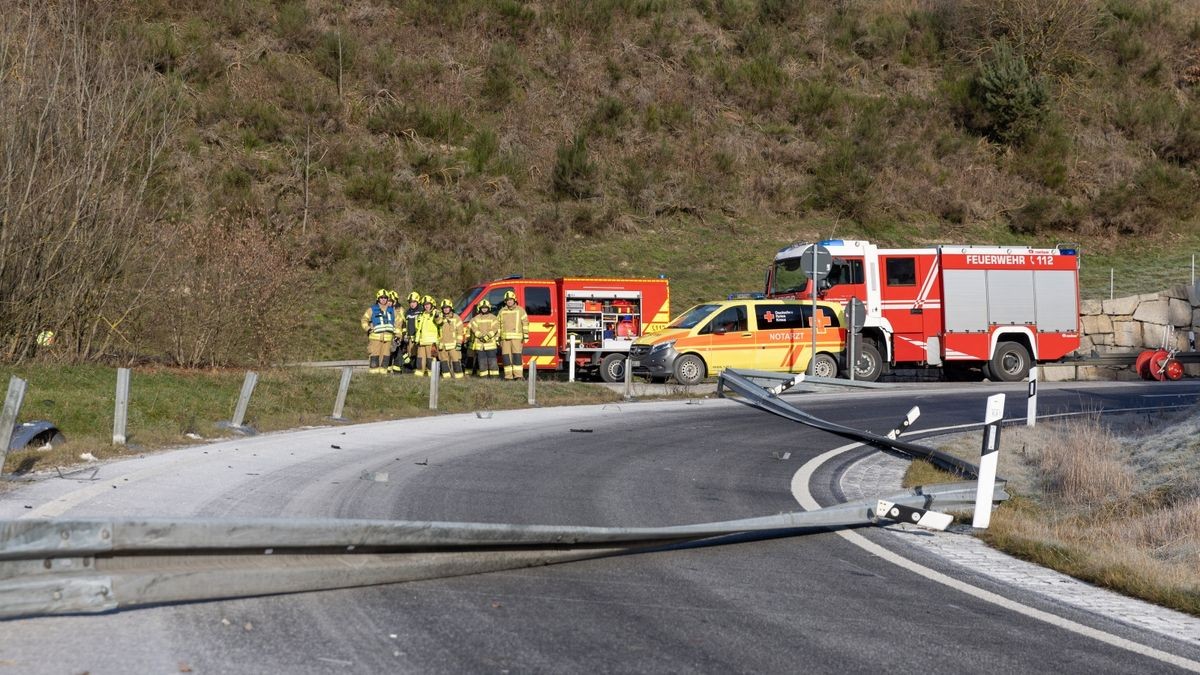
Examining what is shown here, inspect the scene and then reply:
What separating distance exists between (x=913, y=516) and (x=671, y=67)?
143 feet

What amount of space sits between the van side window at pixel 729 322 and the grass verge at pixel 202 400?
10.0ft

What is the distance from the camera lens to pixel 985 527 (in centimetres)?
813

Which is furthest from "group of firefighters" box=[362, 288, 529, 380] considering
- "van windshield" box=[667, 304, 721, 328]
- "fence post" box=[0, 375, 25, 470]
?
"fence post" box=[0, 375, 25, 470]

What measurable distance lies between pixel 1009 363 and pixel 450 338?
13.2m

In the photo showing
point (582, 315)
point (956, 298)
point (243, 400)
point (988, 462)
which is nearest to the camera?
point (988, 462)

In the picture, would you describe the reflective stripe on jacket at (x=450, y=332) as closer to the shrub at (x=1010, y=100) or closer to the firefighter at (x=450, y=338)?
the firefighter at (x=450, y=338)

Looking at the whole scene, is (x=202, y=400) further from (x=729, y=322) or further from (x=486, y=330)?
Result: (x=729, y=322)

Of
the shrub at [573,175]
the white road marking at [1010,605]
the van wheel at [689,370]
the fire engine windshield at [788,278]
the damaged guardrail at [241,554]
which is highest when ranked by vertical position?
the shrub at [573,175]

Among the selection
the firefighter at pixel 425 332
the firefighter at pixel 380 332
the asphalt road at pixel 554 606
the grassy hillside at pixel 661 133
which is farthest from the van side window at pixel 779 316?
the asphalt road at pixel 554 606

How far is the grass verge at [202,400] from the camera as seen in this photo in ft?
41.3

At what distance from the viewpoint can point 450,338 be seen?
24344mm

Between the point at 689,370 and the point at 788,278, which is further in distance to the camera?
the point at 788,278

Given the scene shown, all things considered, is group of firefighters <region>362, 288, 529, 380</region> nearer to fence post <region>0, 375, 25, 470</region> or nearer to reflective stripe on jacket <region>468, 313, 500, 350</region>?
reflective stripe on jacket <region>468, 313, 500, 350</region>

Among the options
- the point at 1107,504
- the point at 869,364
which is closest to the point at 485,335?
the point at 869,364
